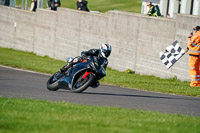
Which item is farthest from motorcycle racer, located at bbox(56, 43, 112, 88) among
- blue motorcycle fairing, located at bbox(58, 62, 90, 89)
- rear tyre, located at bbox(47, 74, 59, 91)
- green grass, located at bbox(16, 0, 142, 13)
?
green grass, located at bbox(16, 0, 142, 13)

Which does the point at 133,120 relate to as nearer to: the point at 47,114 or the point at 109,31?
the point at 47,114

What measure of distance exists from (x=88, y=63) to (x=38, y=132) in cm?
574

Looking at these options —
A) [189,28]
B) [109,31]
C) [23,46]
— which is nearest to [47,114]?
[189,28]

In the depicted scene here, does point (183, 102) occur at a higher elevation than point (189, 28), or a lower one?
lower

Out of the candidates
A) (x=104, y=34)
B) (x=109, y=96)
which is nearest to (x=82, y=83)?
(x=109, y=96)

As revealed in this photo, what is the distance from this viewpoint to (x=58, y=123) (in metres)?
7.78

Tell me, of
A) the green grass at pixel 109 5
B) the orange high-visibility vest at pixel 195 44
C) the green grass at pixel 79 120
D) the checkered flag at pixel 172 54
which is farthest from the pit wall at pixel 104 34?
the green grass at pixel 109 5

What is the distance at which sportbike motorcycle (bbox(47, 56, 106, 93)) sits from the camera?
494 inches

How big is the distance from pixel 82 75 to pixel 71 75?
277mm

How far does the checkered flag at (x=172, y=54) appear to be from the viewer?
18.6 m

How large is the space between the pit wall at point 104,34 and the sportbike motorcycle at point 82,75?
6713 mm

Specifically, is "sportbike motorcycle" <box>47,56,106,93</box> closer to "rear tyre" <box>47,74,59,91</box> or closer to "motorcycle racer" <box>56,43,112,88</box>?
"motorcycle racer" <box>56,43,112,88</box>

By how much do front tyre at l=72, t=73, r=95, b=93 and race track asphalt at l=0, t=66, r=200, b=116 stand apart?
0.50 ft

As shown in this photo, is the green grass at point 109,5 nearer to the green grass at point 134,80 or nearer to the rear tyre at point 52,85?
the green grass at point 134,80
